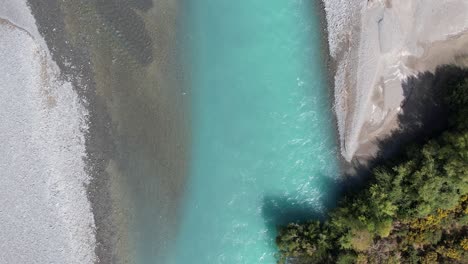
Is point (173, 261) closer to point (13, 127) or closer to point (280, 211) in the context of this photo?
point (280, 211)

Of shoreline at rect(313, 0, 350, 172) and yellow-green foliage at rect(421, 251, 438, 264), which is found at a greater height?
shoreline at rect(313, 0, 350, 172)

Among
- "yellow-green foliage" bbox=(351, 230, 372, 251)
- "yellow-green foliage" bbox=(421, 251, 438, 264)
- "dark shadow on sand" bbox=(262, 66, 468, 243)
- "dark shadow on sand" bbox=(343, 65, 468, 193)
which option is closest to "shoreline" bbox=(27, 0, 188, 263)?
"dark shadow on sand" bbox=(262, 66, 468, 243)

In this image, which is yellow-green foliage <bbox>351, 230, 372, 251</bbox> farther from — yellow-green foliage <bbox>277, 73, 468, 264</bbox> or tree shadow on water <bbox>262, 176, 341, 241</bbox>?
tree shadow on water <bbox>262, 176, 341, 241</bbox>

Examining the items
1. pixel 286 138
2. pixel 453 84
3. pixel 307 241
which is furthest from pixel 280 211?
pixel 453 84

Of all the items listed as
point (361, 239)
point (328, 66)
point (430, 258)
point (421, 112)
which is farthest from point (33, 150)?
point (430, 258)

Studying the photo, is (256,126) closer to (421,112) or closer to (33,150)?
(421,112)

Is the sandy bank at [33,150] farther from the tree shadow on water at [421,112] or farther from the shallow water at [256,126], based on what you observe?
the tree shadow on water at [421,112]
